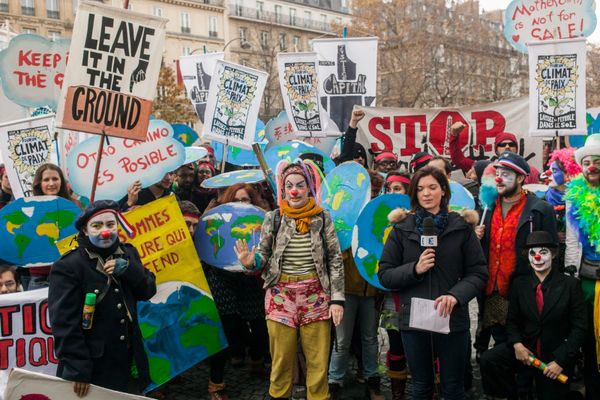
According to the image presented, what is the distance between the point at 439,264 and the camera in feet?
12.0

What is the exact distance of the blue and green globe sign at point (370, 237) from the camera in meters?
4.23

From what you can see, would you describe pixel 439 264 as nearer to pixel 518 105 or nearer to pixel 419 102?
pixel 518 105

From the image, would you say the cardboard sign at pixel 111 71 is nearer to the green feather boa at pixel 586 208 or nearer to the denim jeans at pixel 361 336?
the denim jeans at pixel 361 336

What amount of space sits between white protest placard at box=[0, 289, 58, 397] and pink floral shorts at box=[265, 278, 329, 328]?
1674 millimetres

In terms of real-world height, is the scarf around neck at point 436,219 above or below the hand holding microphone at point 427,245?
above

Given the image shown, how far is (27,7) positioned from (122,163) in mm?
42861

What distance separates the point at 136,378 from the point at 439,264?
2.11 metres

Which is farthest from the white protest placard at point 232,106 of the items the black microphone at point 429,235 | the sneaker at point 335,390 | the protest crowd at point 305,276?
the black microphone at point 429,235

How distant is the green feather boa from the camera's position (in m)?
3.90

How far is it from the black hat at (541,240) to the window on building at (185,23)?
1950 inches

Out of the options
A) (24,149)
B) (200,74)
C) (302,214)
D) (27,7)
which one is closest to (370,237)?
(302,214)

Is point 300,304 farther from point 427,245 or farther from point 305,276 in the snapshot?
point 427,245

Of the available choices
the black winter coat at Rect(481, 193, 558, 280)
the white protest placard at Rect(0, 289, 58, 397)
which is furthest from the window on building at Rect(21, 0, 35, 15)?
the black winter coat at Rect(481, 193, 558, 280)

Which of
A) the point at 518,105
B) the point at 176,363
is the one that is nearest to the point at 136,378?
the point at 176,363
